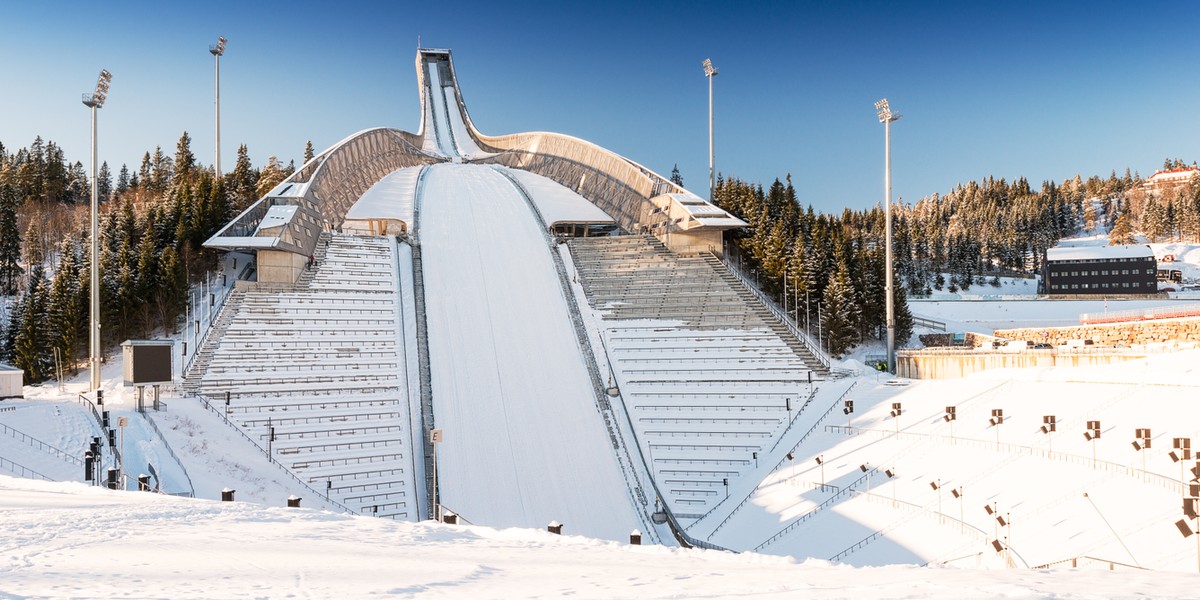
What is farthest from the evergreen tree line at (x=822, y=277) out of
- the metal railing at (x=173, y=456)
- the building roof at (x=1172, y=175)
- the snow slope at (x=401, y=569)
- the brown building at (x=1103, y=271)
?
the building roof at (x=1172, y=175)

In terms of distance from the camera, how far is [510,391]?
26203 mm

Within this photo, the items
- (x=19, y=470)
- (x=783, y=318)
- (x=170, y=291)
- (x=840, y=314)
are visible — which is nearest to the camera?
(x=19, y=470)

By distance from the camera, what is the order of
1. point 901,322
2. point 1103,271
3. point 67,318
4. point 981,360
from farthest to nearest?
point 1103,271, point 901,322, point 67,318, point 981,360

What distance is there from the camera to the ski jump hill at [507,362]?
21.5m

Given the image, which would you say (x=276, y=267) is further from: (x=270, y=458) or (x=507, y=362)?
(x=270, y=458)

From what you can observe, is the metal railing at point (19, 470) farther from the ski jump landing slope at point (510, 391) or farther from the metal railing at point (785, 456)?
the metal railing at point (785, 456)

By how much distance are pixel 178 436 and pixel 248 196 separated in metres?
Result: 24.2

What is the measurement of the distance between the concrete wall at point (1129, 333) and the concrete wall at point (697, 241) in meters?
12.1

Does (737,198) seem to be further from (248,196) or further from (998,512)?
(998,512)

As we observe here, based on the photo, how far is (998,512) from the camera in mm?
15156

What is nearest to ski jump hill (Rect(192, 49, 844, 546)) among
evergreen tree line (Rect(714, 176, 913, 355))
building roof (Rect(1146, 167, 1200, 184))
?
evergreen tree line (Rect(714, 176, 913, 355))

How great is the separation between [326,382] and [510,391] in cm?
528

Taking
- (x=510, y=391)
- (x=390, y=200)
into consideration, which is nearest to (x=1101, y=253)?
(x=390, y=200)

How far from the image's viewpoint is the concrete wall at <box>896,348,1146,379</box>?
2088 centimetres
